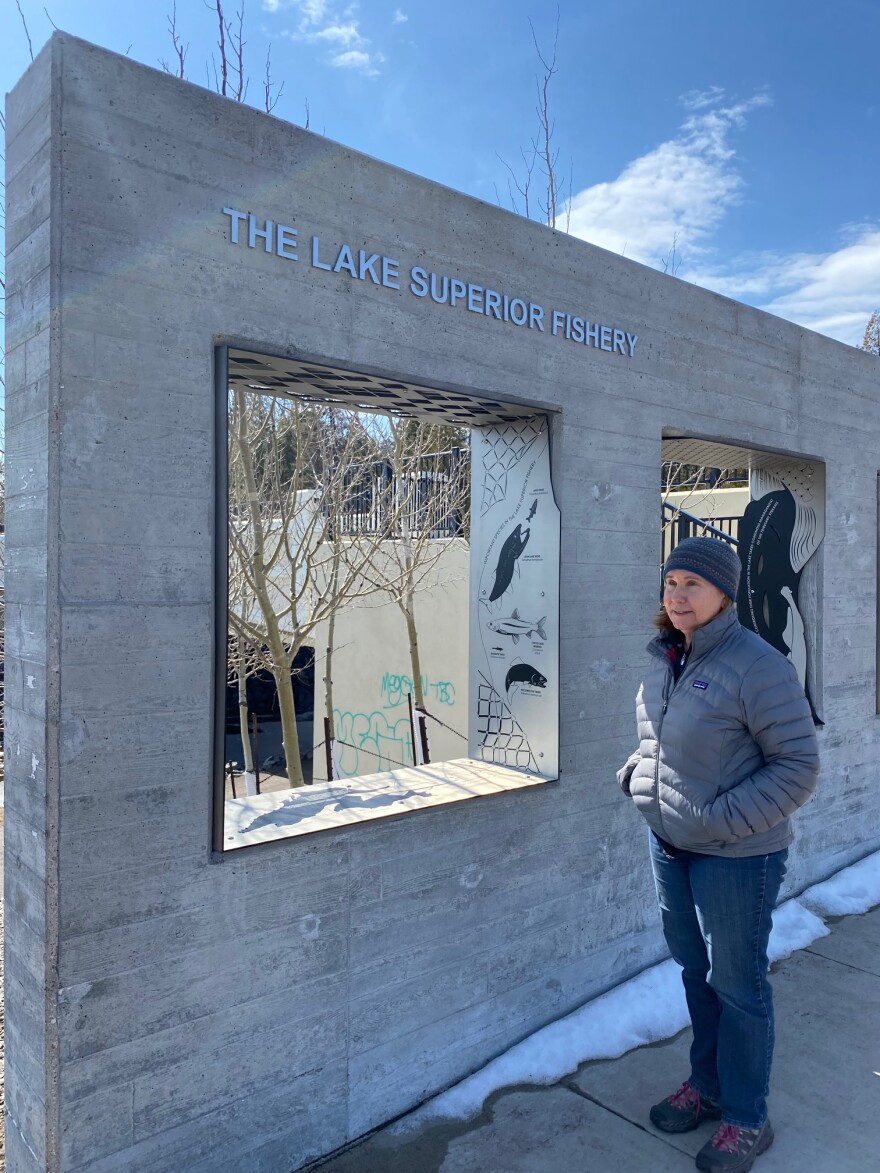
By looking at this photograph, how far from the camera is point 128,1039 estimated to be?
2.56 metres

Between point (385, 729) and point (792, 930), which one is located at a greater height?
point (792, 930)

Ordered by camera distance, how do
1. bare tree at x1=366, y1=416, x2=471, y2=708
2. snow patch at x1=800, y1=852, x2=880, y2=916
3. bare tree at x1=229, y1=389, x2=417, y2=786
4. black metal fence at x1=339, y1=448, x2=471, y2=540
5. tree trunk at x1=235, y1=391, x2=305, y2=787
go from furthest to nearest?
1. bare tree at x1=366, y1=416, x2=471, y2=708
2. black metal fence at x1=339, y1=448, x2=471, y2=540
3. bare tree at x1=229, y1=389, x2=417, y2=786
4. tree trunk at x1=235, y1=391, x2=305, y2=787
5. snow patch at x1=800, y1=852, x2=880, y2=916

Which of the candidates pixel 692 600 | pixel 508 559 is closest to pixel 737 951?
pixel 692 600

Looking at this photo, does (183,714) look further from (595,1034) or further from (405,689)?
(405,689)

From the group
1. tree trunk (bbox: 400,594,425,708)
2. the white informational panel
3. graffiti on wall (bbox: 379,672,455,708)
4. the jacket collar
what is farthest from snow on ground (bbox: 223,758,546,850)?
graffiti on wall (bbox: 379,672,455,708)

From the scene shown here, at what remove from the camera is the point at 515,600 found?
407 cm

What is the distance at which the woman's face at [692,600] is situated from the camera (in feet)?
9.12

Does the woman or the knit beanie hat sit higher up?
the knit beanie hat

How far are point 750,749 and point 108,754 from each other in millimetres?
1876

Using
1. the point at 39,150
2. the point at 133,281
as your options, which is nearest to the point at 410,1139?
the point at 133,281

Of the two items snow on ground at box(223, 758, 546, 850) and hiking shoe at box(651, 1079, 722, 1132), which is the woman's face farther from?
hiking shoe at box(651, 1079, 722, 1132)

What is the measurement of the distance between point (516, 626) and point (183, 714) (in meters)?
1.76

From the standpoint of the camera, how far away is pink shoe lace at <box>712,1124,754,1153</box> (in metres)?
2.81

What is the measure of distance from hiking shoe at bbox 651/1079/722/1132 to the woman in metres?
0.15
